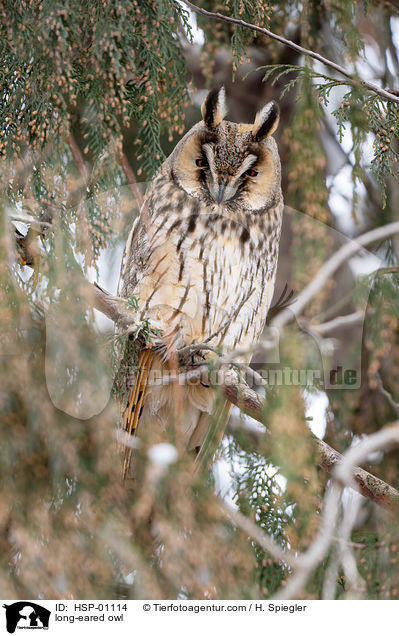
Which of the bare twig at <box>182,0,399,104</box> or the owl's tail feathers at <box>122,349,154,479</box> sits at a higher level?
the bare twig at <box>182,0,399,104</box>

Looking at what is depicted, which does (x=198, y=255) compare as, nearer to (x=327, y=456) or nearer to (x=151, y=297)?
(x=151, y=297)

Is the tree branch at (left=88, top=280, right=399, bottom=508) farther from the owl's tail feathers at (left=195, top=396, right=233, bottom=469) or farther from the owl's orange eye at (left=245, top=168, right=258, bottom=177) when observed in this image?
the owl's orange eye at (left=245, top=168, right=258, bottom=177)

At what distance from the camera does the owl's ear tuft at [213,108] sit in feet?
4.26

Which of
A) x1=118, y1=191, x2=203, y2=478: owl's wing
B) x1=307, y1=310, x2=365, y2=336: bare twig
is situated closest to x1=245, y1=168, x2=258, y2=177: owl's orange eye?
x1=118, y1=191, x2=203, y2=478: owl's wing

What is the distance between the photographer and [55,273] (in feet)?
3.55

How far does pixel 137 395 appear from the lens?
129 centimetres

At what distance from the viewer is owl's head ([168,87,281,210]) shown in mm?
1283

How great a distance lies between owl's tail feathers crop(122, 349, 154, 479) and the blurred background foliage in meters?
0.06

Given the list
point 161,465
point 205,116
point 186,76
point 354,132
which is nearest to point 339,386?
point 161,465
